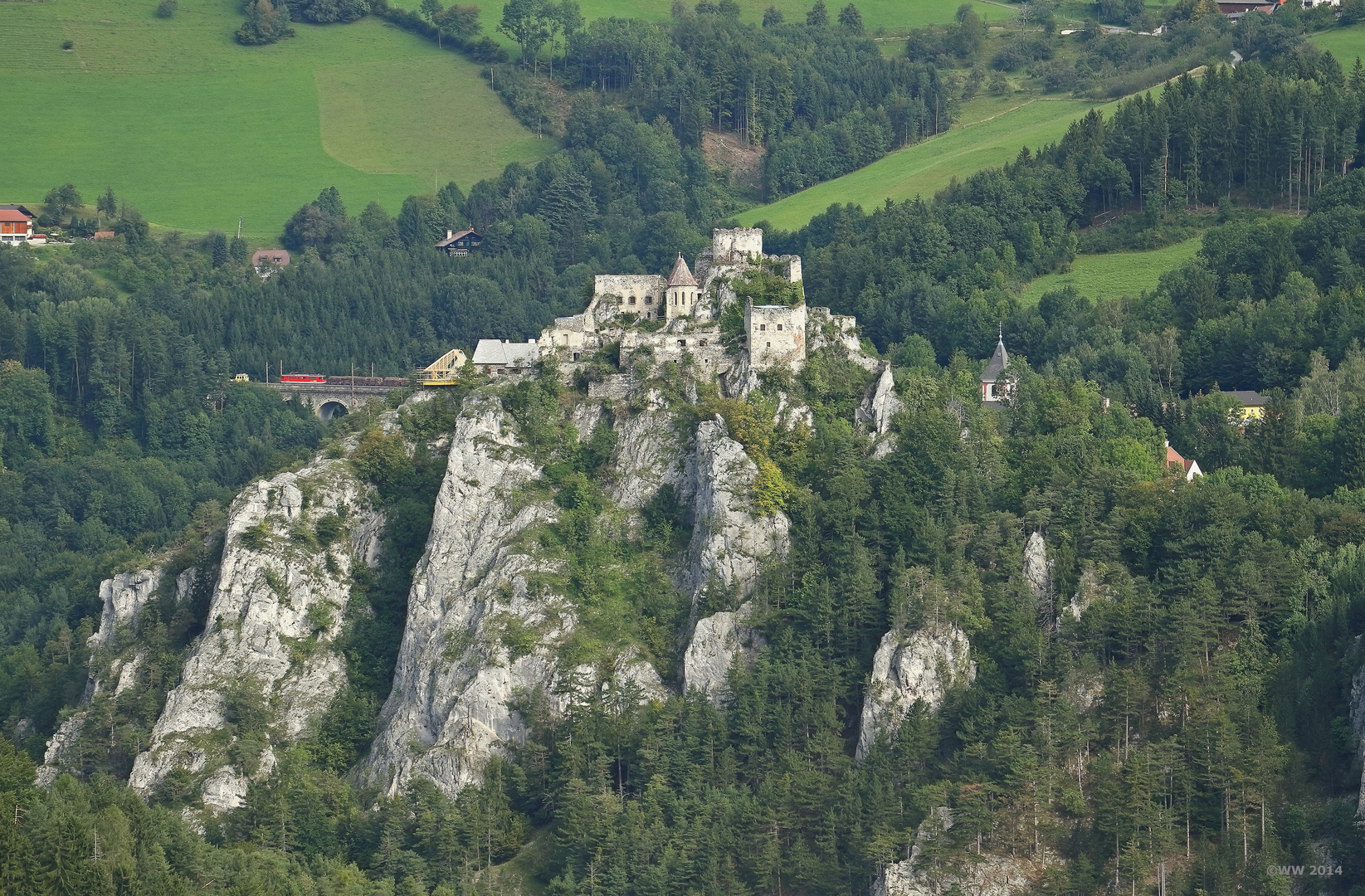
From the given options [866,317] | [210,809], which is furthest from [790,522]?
[866,317]

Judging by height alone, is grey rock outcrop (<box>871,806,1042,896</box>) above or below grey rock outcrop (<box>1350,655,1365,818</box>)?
below

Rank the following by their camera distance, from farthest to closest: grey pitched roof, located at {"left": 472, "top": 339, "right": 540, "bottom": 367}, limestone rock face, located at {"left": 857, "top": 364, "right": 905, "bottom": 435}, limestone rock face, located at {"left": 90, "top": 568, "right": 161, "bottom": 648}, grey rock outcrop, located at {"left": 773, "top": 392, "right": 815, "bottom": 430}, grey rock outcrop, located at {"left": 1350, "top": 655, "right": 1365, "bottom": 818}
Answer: grey pitched roof, located at {"left": 472, "top": 339, "right": 540, "bottom": 367}
limestone rock face, located at {"left": 90, "top": 568, "right": 161, "bottom": 648}
limestone rock face, located at {"left": 857, "top": 364, "right": 905, "bottom": 435}
grey rock outcrop, located at {"left": 773, "top": 392, "right": 815, "bottom": 430}
grey rock outcrop, located at {"left": 1350, "top": 655, "right": 1365, "bottom": 818}

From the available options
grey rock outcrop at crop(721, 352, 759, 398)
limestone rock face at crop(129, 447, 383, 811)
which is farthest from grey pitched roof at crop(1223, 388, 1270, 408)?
limestone rock face at crop(129, 447, 383, 811)

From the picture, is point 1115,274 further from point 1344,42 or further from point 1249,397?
point 1344,42

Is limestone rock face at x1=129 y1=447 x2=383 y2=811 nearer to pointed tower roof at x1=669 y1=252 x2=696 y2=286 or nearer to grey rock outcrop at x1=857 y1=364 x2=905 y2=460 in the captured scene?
pointed tower roof at x1=669 y1=252 x2=696 y2=286

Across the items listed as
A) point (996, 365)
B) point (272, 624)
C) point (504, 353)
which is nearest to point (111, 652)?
point (272, 624)
